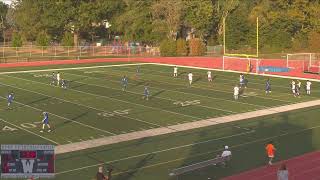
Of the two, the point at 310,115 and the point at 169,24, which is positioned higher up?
the point at 169,24

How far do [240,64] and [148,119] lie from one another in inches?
1303

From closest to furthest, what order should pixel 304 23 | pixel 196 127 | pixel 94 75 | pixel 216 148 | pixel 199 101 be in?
1. pixel 216 148
2. pixel 196 127
3. pixel 199 101
4. pixel 94 75
5. pixel 304 23

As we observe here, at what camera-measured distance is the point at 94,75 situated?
48.1 metres

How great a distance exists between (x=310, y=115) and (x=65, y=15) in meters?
60.4

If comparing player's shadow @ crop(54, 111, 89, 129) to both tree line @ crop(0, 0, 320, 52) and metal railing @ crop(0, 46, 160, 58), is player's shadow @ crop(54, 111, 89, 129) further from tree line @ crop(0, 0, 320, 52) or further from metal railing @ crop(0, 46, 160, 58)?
tree line @ crop(0, 0, 320, 52)

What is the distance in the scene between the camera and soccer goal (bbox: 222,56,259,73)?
5297 cm

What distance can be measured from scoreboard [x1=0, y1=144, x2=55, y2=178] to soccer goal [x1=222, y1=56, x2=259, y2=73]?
42.3 m

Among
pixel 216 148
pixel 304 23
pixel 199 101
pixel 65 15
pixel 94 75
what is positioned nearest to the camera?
pixel 216 148

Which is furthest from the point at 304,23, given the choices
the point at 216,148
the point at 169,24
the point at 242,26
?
the point at 216,148

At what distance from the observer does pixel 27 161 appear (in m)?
10.9

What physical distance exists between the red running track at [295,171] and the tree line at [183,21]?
5556 centimetres

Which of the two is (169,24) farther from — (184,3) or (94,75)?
(94,75)

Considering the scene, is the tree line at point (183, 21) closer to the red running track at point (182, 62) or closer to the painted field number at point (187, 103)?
the red running track at point (182, 62)

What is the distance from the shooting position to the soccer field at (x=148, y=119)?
19750 mm
